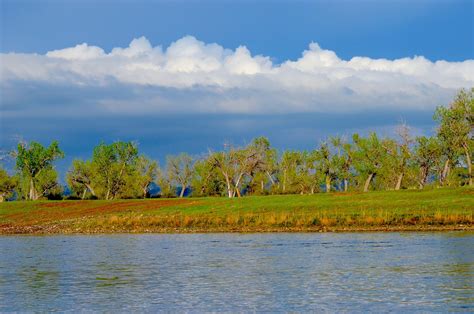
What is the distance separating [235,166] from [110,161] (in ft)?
89.8

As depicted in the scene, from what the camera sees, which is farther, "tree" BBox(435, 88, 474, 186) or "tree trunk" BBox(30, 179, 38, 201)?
"tree trunk" BBox(30, 179, 38, 201)

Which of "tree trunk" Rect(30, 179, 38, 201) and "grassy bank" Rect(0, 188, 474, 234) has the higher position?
"tree trunk" Rect(30, 179, 38, 201)

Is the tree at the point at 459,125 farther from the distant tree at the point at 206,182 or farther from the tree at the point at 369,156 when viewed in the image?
the distant tree at the point at 206,182

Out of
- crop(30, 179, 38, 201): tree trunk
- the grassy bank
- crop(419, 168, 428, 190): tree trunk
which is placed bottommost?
the grassy bank

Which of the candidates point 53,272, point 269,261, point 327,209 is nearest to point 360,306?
point 269,261

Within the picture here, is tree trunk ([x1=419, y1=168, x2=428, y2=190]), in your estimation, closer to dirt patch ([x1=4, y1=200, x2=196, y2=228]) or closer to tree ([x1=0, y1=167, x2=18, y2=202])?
dirt patch ([x1=4, y1=200, x2=196, y2=228])

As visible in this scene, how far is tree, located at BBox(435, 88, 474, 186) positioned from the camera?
11081 centimetres

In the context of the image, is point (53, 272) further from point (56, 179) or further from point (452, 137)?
point (56, 179)

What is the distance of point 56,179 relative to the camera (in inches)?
5655

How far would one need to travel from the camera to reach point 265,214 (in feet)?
231

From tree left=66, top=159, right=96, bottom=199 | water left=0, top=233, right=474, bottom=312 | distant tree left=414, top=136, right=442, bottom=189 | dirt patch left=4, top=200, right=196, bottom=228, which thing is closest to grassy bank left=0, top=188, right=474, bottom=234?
dirt patch left=4, top=200, right=196, bottom=228

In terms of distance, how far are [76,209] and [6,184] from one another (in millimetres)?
65554

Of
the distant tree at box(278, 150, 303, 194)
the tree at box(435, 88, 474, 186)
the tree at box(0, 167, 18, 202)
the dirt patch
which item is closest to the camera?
the dirt patch

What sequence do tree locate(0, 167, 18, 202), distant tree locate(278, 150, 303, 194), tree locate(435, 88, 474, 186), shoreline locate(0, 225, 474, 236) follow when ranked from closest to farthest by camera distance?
shoreline locate(0, 225, 474, 236)
tree locate(435, 88, 474, 186)
distant tree locate(278, 150, 303, 194)
tree locate(0, 167, 18, 202)
